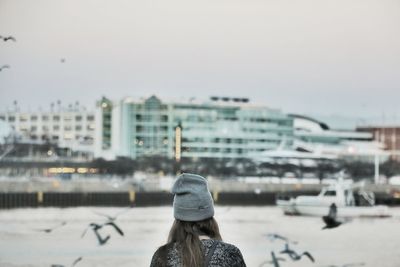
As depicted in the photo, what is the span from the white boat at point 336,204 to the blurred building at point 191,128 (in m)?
3.37

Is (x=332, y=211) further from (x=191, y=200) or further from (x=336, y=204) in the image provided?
(x=191, y=200)

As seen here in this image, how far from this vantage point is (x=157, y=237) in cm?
1492

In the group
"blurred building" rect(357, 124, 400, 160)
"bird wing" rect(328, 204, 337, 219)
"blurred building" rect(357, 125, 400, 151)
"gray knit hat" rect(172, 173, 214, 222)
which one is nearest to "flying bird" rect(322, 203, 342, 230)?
"bird wing" rect(328, 204, 337, 219)

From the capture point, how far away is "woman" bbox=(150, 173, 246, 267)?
3.53 feet

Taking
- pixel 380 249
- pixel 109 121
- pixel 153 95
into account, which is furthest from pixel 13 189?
pixel 380 249

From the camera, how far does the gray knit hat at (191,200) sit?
111 centimetres

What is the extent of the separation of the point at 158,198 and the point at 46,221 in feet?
15.4

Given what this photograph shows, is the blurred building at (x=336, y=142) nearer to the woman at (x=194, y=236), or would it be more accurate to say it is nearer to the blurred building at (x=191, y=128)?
the blurred building at (x=191, y=128)

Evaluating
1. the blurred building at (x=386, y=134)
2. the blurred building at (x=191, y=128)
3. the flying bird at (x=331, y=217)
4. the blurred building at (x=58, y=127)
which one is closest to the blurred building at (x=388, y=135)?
the blurred building at (x=386, y=134)

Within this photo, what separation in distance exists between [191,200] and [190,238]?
0.05 meters

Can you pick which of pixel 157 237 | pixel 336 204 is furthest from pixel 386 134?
pixel 157 237

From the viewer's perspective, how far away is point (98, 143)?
24.4 m

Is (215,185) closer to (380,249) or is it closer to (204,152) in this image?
(204,152)

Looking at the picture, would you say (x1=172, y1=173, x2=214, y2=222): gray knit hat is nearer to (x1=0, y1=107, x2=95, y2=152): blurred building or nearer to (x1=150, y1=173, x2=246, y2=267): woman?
(x1=150, y1=173, x2=246, y2=267): woman
